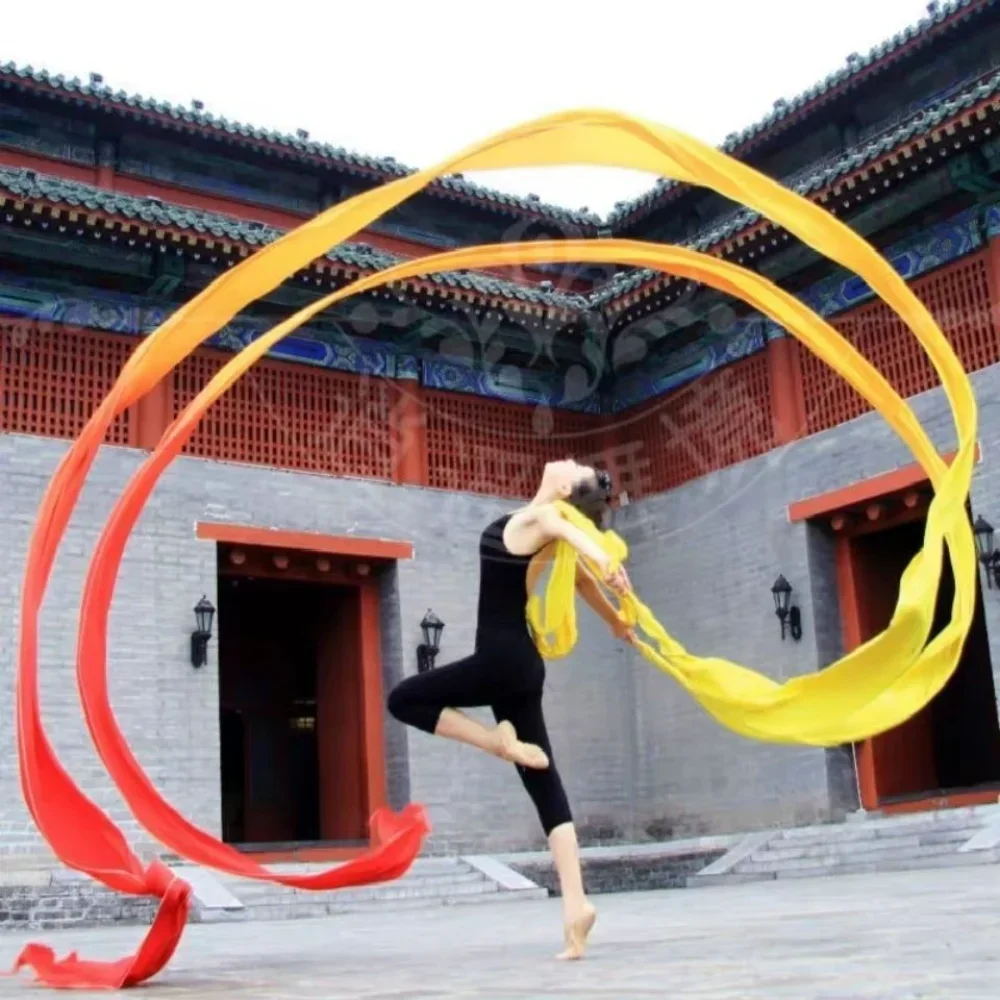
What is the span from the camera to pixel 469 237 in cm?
1834

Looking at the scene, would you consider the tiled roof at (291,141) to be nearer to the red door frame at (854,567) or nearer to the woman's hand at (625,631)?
the red door frame at (854,567)

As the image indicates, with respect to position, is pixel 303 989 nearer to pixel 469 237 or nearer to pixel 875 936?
pixel 875 936

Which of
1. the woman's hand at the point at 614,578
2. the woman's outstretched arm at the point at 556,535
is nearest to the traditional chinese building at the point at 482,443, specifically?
the woman's outstretched arm at the point at 556,535

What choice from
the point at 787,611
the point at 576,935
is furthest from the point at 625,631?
the point at 787,611

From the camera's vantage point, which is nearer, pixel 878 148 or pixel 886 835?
pixel 886 835

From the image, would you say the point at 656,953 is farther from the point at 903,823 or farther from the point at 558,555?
the point at 903,823

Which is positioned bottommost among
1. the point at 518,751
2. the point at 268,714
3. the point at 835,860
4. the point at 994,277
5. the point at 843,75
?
the point at 835,860

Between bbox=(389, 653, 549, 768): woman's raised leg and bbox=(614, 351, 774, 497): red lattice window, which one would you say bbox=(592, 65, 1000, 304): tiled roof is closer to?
bbox=(614, 351, 774, 497): red lattice window

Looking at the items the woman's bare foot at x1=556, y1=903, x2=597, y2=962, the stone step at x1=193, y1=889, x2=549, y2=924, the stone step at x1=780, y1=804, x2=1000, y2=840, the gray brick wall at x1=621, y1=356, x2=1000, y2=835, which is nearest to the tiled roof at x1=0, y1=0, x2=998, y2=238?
the gray brick wall at x1=621, y1=356, x2=1000, y2=835

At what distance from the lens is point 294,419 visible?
45.0ft

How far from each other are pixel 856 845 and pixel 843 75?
9108 mm

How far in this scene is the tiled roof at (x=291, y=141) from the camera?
15.1 m

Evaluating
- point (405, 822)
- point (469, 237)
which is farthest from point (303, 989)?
point (469, 237)

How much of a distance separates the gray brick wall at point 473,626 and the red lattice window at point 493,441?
0.32 metres
